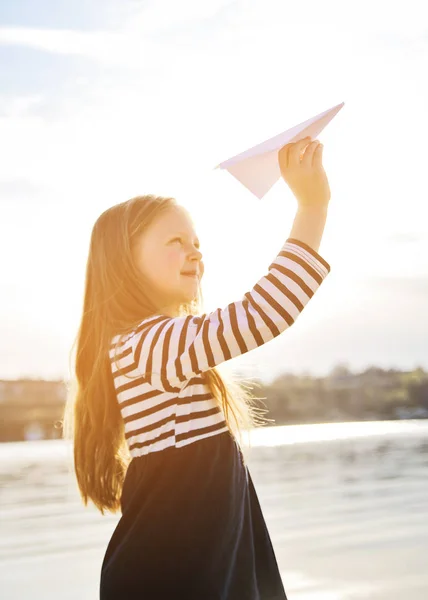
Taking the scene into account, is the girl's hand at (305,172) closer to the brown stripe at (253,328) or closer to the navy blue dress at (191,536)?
the brown stripe at (253,328)

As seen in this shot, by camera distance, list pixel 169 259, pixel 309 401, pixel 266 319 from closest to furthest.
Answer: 1. pixel 266 319
2. pixel 169 259
3. pixel 309 401

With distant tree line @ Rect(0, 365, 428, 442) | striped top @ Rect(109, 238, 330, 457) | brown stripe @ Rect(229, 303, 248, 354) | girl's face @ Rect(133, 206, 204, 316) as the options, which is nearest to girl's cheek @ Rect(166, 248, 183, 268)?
girl's face @ Rect(133, 206, 204, 316)

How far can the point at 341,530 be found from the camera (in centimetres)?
564

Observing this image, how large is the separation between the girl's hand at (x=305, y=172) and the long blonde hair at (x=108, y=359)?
0.34m

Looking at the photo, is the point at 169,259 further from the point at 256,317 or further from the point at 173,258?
the point at 256,317

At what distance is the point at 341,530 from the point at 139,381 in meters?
4.31

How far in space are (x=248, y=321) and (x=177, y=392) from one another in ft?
0.79

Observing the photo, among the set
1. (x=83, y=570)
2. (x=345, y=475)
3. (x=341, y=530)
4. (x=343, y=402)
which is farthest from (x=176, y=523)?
(x=343, y=402)

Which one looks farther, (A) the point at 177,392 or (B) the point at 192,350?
(A) the point at 177,392

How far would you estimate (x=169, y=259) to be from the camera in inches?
69.0

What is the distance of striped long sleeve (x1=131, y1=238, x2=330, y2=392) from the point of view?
1490 millimetres

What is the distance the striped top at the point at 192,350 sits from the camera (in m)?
1.50

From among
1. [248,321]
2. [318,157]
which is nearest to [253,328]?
[248,321]

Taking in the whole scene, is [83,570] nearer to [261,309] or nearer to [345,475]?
[261,309]
